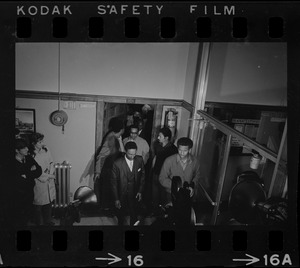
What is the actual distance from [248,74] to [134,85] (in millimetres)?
755

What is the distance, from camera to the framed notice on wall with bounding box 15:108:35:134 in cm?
190

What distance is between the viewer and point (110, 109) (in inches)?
79.1

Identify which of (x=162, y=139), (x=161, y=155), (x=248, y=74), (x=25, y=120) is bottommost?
(x=161, y=155)

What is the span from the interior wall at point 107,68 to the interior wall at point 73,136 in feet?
0.33

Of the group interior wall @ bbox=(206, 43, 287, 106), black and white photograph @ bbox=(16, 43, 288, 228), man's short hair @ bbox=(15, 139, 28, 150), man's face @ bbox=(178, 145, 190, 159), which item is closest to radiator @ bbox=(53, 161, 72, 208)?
black and white photograph @ bbox=(16, 43, 288, 228)

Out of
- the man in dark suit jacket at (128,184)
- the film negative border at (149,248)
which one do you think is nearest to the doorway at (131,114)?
the man in dark suit jacket at (128,184)

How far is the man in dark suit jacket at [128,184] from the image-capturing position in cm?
202

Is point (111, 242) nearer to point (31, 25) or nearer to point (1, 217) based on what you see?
point (1, 217)

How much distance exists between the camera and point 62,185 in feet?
6.59

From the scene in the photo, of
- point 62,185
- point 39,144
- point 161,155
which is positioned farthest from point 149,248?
point 39,144

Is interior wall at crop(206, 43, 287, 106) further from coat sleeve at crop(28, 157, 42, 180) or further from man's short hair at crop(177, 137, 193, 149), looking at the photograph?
coat sleeve at crop(28, 157, 42, 180)

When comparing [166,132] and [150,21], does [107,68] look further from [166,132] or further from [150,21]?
[166,132]

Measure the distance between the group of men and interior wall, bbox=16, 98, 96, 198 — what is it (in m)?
0.20

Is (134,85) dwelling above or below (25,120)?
above
